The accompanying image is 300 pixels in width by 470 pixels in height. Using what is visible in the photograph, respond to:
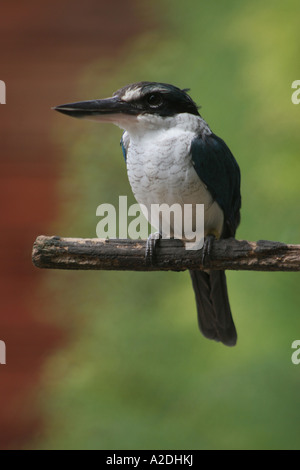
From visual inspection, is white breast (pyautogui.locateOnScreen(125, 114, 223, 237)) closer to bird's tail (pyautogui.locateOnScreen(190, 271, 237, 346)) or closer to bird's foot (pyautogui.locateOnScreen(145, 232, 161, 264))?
bird's foot (pyautogui.locateOnScreen(145, 232, 161, 264))

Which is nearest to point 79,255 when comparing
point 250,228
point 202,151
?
point 202,151

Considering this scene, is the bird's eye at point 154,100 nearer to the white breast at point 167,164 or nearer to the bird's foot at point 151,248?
the white breast at point 167,164

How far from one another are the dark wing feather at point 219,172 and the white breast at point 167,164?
16mm

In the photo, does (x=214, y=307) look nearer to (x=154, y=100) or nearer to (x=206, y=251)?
(x=206, y=251)

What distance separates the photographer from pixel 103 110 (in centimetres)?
132

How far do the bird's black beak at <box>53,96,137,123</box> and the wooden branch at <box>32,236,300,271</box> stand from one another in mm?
263

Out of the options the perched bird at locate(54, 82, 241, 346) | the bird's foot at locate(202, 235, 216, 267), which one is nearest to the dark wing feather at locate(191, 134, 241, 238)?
the perched bird at locate(54, 82, 241, 346)

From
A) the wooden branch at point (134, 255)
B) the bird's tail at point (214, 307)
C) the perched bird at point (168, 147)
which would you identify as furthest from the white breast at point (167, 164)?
the bird's tail at point (214, 307)

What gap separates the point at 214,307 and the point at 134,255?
37 cm

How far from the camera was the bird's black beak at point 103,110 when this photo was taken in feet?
4.29

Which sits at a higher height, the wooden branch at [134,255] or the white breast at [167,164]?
the white breast at [167,164]

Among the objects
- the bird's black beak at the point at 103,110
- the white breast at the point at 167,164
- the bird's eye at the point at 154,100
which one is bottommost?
the white breast at the point at 167,164

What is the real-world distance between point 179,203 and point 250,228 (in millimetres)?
627

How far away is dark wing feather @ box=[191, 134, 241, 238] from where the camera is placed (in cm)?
138
